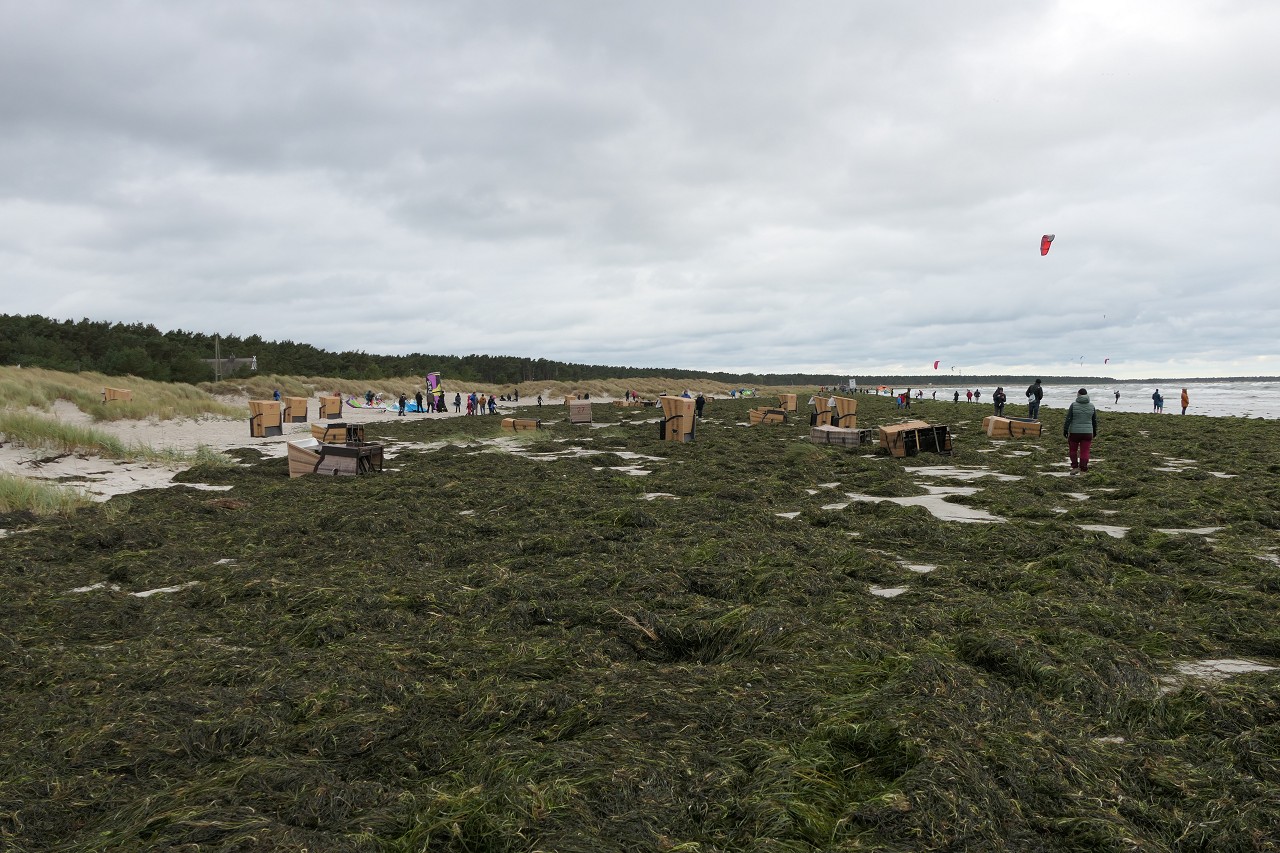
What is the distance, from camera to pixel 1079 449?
1437 centimetres

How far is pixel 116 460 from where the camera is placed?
15.9 metres

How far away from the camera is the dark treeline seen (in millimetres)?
50531

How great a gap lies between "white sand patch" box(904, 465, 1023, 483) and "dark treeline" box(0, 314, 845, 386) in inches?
2033

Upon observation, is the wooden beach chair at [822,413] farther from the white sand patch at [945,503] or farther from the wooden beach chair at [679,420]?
the white sand patch at [945,503]

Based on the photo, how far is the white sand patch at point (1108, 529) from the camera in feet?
28.8

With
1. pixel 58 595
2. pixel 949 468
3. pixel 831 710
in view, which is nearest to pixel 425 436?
pixel 949 468

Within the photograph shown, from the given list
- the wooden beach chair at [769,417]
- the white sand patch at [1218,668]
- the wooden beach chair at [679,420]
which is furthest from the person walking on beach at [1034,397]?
the white sand patch at [1218,668]

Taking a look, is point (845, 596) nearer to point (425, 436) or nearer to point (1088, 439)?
point (1088, 439)

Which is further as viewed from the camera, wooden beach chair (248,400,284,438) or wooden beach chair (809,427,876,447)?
wooden beach chair (248,400,284,438)

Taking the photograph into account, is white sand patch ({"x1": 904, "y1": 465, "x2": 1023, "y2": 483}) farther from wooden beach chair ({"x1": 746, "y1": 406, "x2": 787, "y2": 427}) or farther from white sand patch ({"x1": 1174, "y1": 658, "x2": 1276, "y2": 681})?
wooden beach chair ({"x1": 746, "y1": 406, "x2": 787, "y2": 427})

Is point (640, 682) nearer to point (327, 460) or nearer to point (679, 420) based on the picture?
point (327, 460)

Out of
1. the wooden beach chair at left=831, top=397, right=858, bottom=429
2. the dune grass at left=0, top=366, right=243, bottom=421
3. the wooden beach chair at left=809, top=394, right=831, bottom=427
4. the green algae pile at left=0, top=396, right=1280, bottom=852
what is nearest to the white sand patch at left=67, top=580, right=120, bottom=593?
the green algae pile at left=0, top=396, right=1280, bottom=852

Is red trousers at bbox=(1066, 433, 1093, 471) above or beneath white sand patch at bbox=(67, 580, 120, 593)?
above

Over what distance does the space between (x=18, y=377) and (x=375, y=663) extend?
38.4m
